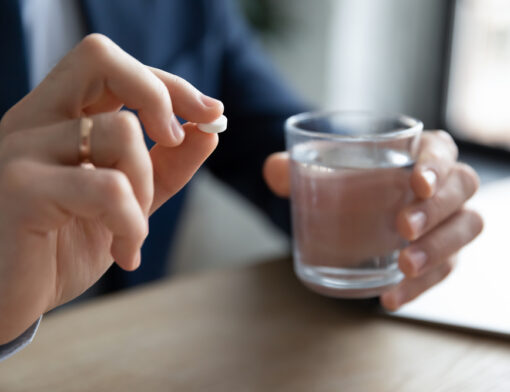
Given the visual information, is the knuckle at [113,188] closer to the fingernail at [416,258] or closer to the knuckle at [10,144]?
the knuckle at [10,144]

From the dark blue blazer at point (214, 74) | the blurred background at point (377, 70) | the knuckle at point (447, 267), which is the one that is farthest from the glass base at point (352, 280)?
the blurred background at point (377, 70)

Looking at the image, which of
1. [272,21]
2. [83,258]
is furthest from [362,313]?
[272,21]

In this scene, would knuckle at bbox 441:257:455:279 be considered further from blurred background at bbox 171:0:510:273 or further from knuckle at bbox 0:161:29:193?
blurred background at bbox 171:0:510:273

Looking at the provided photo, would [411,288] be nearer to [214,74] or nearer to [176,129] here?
[176,129]

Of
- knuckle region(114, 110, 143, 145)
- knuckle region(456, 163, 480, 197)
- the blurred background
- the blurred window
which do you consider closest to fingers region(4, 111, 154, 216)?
knuckle region(114, 110, 143, 145)

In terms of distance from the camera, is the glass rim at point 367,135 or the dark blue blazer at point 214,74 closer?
the glass rim at point 367,135

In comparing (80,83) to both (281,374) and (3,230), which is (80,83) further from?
Result: (281,374)
